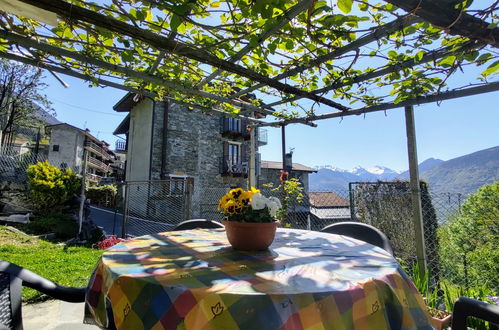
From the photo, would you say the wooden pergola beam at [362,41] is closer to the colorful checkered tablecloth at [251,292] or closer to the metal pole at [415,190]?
the metal pole at [415,190]

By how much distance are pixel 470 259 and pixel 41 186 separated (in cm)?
878

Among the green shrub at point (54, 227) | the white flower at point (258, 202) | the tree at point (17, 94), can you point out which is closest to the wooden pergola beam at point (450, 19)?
the white flower at point (258, 202)

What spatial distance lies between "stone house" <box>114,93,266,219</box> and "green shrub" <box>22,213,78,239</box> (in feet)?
16.4

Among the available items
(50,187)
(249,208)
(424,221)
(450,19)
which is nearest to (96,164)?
(50,187)

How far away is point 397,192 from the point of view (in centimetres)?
505

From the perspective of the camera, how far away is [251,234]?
4.73 feet

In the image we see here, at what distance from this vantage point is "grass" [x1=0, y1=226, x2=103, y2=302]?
2.99 meters

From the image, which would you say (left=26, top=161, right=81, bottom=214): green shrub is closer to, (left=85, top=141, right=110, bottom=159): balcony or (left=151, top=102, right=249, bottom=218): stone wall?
(left=151, top=102, right=249, bottom=218): stone wall

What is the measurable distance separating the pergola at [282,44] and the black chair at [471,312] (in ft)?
3.96

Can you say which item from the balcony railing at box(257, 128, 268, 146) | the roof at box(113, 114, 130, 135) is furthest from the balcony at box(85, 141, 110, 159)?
the balcony railing at box(257, 128, 268, 146)

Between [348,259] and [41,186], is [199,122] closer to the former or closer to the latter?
[41,186]

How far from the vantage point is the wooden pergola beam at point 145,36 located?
149 cm

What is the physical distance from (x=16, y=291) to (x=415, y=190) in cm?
289

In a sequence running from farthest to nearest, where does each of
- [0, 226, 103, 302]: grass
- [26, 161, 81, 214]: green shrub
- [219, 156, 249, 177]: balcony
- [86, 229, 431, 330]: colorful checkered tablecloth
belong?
[219, 156, 249, 177]: balcony → [26, 161, 81, 214]: green shrub → [0, 226, 103, 302]: grass → [86, 229, 431, 330]: colorful checkered tablecloth
